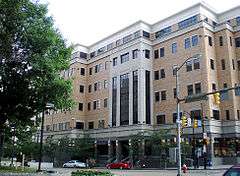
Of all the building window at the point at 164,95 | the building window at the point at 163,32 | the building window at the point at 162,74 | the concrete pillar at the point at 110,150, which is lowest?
the concrete pillar at the point at 110,150

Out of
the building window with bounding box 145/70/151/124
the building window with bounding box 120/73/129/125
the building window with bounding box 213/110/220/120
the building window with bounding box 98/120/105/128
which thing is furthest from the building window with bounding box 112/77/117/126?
the building window with bounding box 213/110/220/120

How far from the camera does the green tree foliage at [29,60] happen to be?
929 inches

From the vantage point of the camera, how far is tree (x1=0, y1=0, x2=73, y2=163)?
77.4 ft

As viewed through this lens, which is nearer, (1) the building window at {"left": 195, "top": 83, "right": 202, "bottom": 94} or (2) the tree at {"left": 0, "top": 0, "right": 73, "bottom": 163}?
(2) the tree at {"left": 0, "top": 0, "right": 73, "bottom": 163}

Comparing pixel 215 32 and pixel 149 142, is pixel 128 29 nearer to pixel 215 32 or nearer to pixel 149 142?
pixel 215 32

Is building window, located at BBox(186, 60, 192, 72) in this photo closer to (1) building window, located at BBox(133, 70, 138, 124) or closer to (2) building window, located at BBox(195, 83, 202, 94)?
(2) building window, located at BBox(195, 83, 202, 94)

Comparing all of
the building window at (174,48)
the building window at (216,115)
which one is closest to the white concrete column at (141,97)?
the building window at (174,48)

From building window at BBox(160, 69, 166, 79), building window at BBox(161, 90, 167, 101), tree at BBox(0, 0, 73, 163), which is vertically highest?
building window at BBox(160, 69, 166, 79)

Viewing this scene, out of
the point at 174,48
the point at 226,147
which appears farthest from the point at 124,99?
the point at 226,147

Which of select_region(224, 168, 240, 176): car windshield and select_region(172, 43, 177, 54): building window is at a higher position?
select_region(172, 43, 177, 54): building window

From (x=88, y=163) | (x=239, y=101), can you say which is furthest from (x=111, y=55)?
(x=239, y=101)

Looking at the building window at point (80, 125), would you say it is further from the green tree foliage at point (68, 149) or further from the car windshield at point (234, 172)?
the car windshield at point (234, 172)

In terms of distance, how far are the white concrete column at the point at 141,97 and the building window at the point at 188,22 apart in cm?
996

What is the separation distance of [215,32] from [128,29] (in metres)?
17.2
